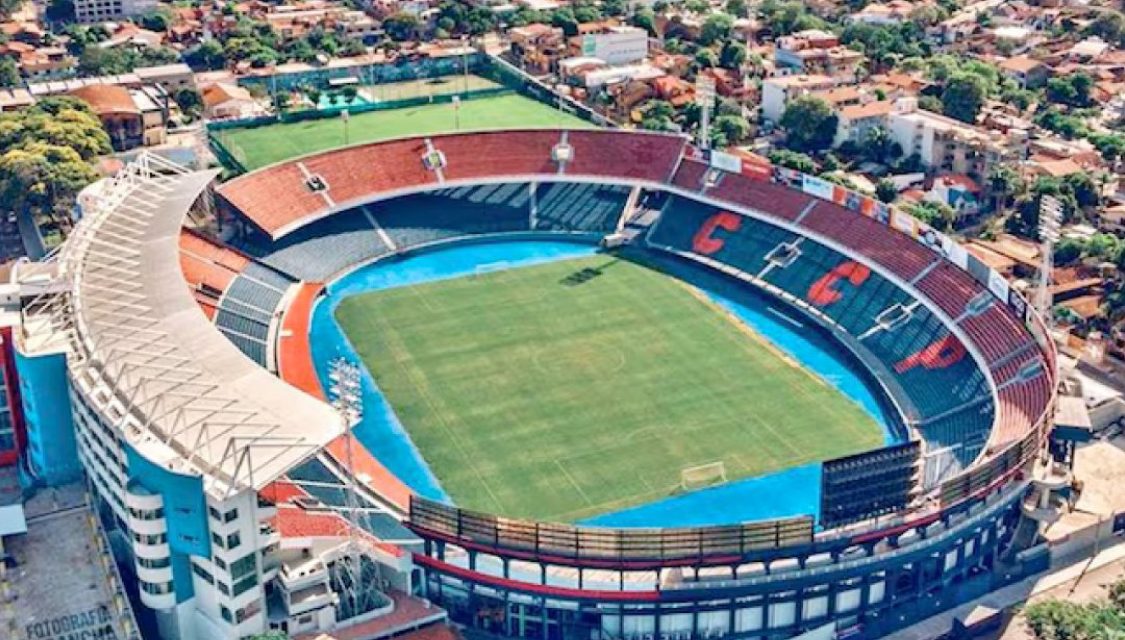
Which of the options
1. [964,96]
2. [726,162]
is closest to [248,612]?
Result: [726,162]

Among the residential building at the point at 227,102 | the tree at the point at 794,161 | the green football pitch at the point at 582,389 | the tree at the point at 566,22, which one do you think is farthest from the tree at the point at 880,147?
the residential building at the point at 227,102

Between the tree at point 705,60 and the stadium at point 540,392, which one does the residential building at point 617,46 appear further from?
the stadium at point 540,392

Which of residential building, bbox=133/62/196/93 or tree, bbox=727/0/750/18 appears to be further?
tree, bbox=727/0/750/18

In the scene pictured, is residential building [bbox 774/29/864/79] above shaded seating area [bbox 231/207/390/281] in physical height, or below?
above

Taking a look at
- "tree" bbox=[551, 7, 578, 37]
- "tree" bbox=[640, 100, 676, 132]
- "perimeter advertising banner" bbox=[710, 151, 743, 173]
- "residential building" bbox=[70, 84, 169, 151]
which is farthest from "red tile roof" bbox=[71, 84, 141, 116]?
"perimeter advertising banner" bbox=[710, 151, 743, 173]

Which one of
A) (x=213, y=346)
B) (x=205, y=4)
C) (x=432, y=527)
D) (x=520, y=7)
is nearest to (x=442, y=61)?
(x=520, y=7)

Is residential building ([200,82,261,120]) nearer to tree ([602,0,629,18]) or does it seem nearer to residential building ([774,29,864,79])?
tree ([602,0,629,18])

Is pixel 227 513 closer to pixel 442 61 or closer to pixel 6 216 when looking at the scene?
pixel 6 216
